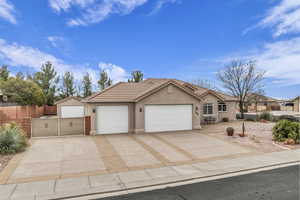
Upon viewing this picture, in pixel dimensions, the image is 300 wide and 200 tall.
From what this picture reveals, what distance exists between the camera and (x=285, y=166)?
6.95 metres

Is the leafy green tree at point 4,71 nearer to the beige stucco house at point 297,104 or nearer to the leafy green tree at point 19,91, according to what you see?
the leafy green tree at point 19,91

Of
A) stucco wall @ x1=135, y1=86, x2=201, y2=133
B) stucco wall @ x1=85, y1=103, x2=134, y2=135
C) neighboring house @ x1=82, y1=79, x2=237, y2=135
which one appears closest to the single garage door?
neighboring house @ x1=82, y1=79, x2=237, y2=135

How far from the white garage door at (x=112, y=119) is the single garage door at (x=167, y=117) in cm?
179

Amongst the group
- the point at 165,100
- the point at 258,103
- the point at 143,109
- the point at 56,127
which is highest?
the point at 165,100

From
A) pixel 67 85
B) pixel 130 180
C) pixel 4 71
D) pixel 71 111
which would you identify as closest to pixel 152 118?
pixel 130 180

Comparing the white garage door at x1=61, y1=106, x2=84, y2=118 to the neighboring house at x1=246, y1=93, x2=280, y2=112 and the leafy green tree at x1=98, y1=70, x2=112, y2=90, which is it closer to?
the leafy green tree at x1=98, y1=70, x2=112, y2=90

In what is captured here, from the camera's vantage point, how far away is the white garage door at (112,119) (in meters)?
13.6

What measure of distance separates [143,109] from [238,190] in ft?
32.7

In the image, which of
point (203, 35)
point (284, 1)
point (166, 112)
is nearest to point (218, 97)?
point (203, 35)

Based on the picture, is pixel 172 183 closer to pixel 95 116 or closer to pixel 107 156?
pixel 107 156

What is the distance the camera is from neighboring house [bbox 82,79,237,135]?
44.8ft

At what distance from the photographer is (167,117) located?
14859 mm

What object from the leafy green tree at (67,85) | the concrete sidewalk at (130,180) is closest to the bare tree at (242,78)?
the concrete sidewalk at (130,180)

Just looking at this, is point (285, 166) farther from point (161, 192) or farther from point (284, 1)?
point (284, 1)
